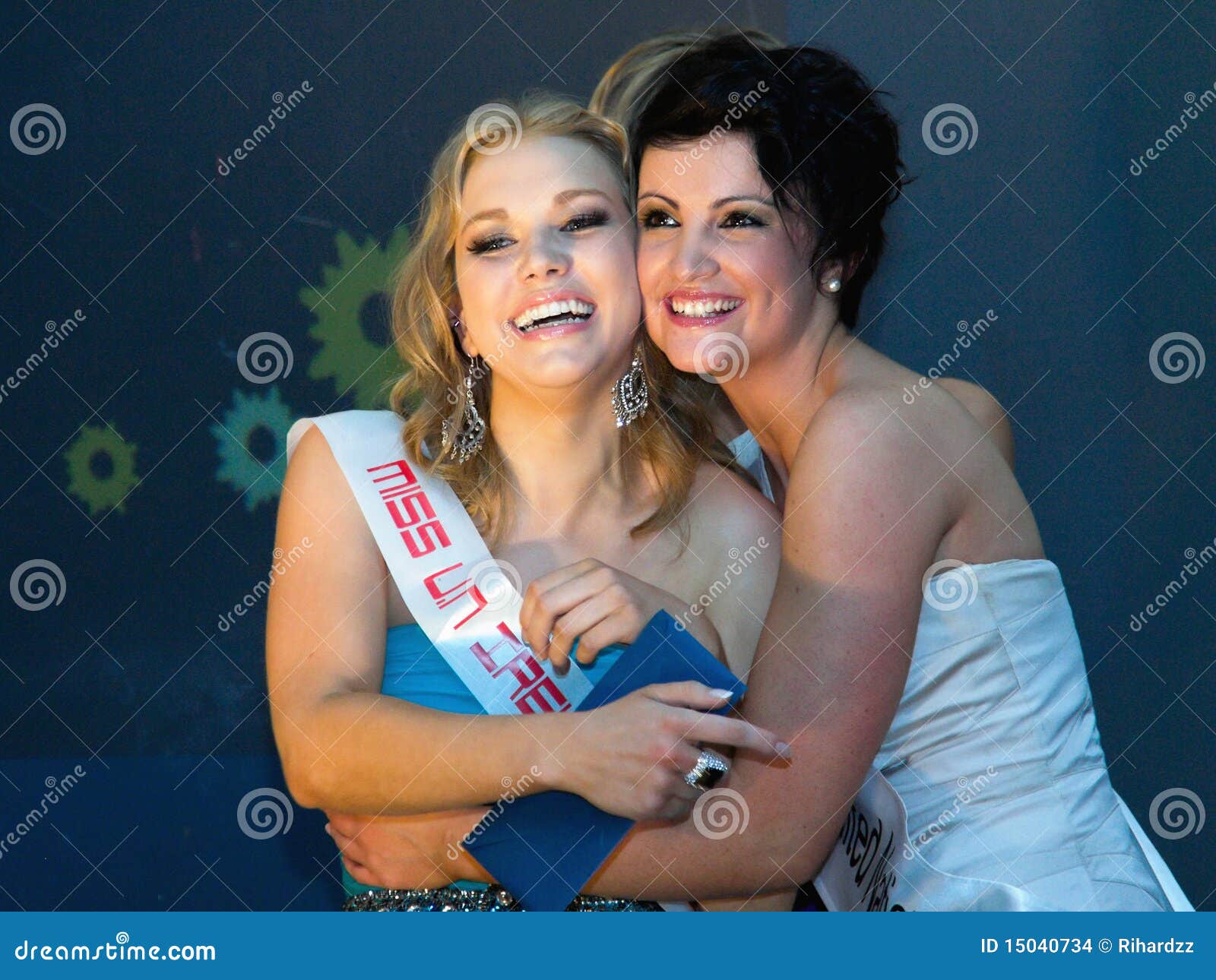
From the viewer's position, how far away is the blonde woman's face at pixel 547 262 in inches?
73.4

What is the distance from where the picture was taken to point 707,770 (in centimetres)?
166

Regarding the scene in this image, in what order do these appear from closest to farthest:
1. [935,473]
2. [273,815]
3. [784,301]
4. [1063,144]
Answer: [935,473]
[784,301]
[1063,144]
[273,815]

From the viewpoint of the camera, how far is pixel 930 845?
179cm

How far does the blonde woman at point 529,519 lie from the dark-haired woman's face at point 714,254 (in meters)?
0.06

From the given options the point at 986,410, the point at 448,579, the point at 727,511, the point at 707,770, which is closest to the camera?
the point at 707,770

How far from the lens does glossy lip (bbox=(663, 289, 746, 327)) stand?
186cm

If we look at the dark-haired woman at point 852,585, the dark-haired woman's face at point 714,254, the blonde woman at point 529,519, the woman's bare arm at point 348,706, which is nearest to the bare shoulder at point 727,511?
the blonde woman at point 529,519

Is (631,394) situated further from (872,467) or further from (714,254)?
(872,467)

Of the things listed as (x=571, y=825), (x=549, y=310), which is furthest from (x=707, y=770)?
(x=549, y=310)

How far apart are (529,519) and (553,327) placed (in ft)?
1.08

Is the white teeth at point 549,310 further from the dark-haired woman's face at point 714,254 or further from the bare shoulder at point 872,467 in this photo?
the bare shoulder at point 872,467

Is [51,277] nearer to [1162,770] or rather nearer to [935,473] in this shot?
[935,473]

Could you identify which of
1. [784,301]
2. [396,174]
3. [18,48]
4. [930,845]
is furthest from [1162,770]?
[18,48]

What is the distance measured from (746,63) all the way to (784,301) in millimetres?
332
